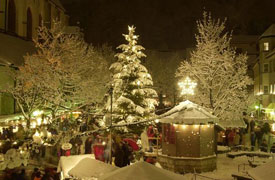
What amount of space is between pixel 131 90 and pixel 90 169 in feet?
51.8

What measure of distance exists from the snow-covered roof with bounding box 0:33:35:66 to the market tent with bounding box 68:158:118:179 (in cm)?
1506

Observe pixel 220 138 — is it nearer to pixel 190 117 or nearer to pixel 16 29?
pixel 190 117

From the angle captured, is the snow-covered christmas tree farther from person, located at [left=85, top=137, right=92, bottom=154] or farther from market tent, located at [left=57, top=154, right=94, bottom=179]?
market tent, located at [left=57, top=154, right=94, bottom=179]

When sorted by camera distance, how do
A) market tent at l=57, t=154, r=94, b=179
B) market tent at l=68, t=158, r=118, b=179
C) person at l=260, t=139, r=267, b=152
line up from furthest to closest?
person at l=260, t=139, r=267, b=152
market tent at l=57, t=154, r=94, b=179
market tent at l=68, t=158, r=118, b=179

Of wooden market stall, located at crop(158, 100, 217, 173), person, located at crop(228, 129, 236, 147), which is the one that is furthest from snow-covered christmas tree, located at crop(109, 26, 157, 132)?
wooden market stall, located at crop(158, 100, 217, 173)

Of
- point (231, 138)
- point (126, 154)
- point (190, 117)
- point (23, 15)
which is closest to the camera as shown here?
point (126, 154)

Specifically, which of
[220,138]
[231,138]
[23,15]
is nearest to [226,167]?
[231,138]

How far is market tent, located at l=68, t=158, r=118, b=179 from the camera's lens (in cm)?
1165

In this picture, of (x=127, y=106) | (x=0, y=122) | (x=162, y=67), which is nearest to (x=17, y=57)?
(x=0, y=122)

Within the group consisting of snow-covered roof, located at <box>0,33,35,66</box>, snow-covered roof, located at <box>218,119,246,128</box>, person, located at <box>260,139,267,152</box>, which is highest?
snow-covered roof, located at <box>0,33,35,66</box>

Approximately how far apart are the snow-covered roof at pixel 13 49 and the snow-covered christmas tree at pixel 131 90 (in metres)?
7.96

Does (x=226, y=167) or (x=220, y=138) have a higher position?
(x=220, y=138)

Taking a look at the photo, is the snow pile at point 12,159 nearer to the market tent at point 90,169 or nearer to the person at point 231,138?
the market tent at point 90,169

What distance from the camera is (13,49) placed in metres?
29.4
